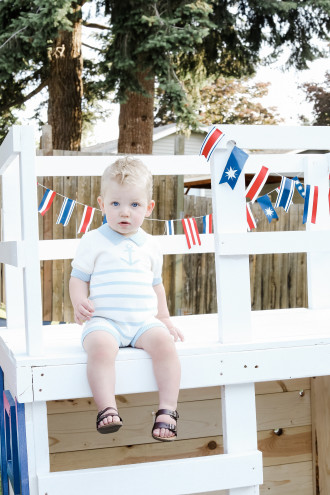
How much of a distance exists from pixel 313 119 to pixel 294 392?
22.3 metres

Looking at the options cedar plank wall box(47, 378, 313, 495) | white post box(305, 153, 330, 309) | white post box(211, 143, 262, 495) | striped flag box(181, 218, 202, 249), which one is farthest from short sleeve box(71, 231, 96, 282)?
white post box(305, 153, 330, 309)

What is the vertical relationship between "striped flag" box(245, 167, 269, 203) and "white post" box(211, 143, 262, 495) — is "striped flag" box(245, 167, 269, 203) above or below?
above

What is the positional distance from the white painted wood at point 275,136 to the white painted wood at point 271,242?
1.13 feet

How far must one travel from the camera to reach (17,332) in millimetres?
3217

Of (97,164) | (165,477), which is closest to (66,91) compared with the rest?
(97,164)

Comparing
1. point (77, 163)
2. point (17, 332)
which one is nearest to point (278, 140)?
point (77, 163)

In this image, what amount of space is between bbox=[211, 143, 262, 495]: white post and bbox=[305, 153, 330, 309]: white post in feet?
4.68

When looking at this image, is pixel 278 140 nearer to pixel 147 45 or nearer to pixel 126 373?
pixel 126 373

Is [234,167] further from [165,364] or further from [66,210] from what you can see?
[66,210]

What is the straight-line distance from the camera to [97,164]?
3.49 m

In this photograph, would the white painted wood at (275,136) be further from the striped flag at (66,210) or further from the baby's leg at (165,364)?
the striped flag at (66,210)

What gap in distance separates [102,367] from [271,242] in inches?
32.1

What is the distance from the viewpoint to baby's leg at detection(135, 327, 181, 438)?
2.38 m

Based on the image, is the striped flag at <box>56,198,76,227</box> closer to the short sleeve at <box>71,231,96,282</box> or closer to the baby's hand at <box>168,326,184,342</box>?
the short sleeve at <box>71,231,96,282</box>
